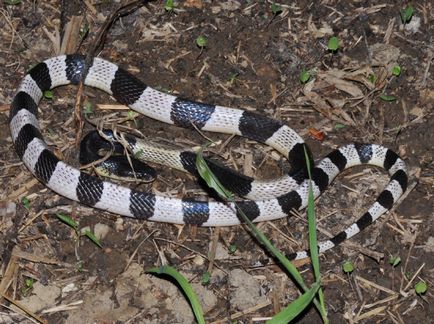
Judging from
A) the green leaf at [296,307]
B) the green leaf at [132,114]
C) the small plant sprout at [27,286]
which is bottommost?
the small plant sprout at [27,286]

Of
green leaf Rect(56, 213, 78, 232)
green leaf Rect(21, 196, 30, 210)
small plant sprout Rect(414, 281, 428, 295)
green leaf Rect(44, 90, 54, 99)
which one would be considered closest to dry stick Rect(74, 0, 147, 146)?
green leaf Rect(44, 90, 54, 99)

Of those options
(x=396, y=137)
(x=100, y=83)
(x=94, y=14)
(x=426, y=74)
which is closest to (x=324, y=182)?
(x=396, y=137)

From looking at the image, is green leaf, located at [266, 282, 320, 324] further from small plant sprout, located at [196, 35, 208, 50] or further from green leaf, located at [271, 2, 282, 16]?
green leaf, located at [271, 2, 282, 16]

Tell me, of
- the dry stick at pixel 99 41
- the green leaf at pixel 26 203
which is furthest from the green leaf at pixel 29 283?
the dry stick at pixel 99 41

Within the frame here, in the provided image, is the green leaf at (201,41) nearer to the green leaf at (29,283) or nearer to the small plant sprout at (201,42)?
the small plant sprout at (201,42)

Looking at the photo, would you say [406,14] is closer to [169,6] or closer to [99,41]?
[169,6]
